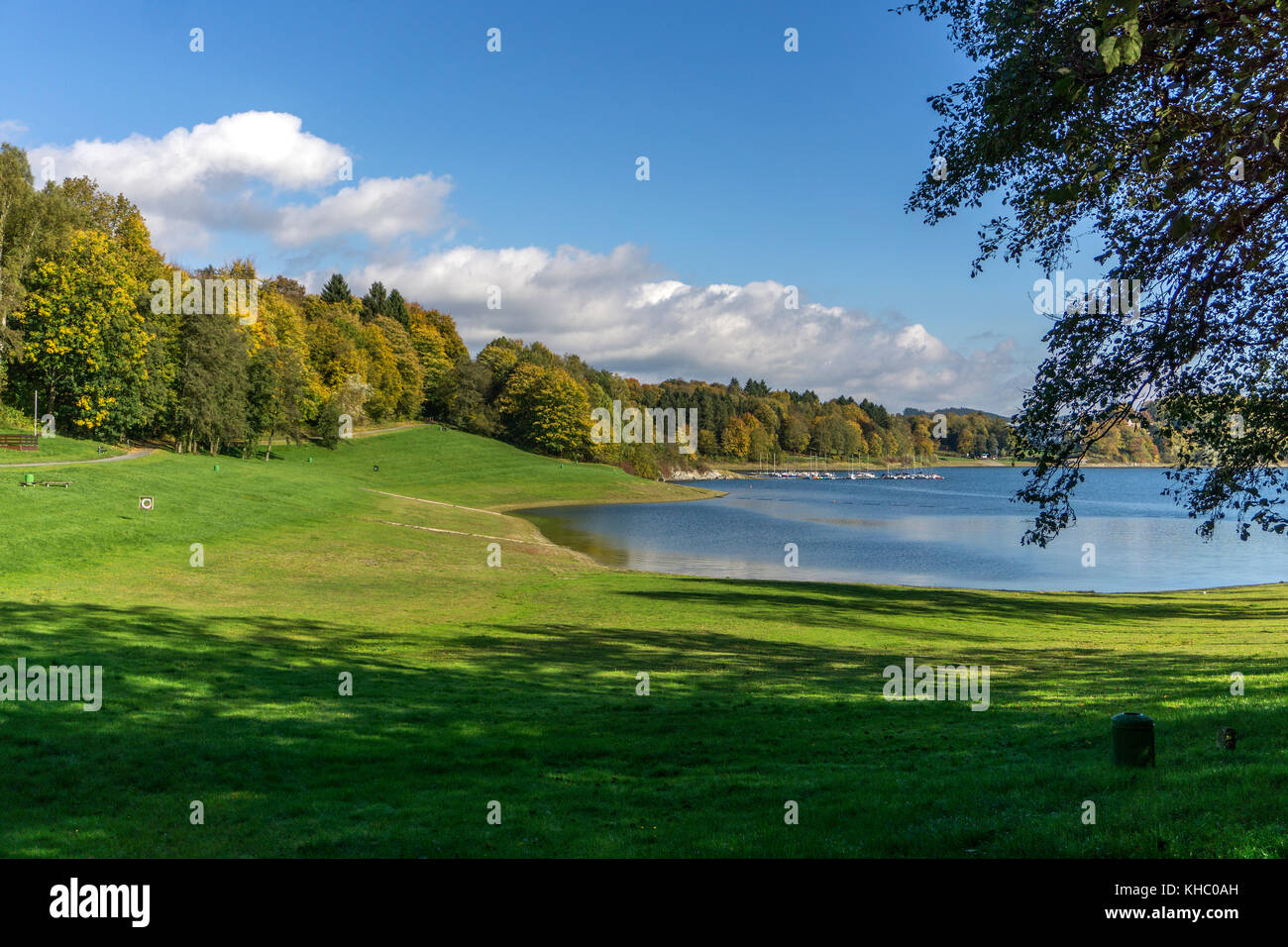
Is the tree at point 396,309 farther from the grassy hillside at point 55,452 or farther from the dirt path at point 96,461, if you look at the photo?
the grassy hillside at point 55,452


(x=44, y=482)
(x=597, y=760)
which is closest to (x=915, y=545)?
(x=44, y=482)

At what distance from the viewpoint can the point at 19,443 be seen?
49.9 meters

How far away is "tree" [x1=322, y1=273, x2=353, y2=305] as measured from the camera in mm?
151000

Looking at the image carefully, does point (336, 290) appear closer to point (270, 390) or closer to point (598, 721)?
point (270, 390)

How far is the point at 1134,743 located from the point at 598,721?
7134 mm

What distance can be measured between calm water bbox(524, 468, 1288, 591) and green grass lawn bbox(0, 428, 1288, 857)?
43.2 feet

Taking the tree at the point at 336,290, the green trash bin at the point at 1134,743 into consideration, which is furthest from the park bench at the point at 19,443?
the tree at the point at 336,290

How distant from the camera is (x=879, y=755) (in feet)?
33.4

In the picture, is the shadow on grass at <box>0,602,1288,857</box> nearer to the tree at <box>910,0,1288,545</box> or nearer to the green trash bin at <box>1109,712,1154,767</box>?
the green trash bin at <box>1109,712,1154,767</box>

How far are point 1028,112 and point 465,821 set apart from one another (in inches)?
426

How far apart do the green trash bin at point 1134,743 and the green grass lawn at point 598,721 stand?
0.78 feet

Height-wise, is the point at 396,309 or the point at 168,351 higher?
the point at 396,309
